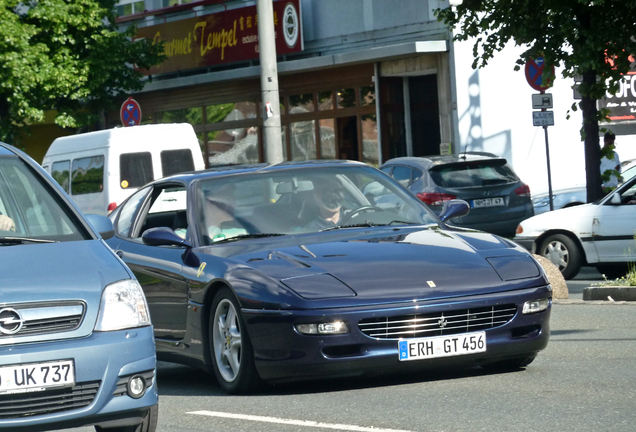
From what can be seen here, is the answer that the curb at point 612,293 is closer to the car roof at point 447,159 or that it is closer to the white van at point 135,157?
the car roof at point 447,159

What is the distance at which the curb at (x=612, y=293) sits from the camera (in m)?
14.2

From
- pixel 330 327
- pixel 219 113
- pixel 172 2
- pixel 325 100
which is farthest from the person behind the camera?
pixel 172 2

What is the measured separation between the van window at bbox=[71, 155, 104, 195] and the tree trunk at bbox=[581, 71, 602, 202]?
7987 millimetres

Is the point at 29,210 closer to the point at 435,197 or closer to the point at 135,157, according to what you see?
the point at 435,197

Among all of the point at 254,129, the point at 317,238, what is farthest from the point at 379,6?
the point at 317,238

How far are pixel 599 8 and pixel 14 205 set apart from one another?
1308cm

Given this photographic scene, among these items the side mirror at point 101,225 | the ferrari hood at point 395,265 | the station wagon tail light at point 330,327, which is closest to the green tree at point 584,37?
the ferrari hood at point 395,265

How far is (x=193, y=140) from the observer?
23234 millimetres

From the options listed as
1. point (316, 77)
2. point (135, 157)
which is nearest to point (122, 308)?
point (135, 157)

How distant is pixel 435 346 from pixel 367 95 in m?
23.9

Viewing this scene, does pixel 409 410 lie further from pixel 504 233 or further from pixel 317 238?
pixel 504 233

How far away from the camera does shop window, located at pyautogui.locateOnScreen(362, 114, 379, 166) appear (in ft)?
105

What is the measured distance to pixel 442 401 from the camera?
311 inches

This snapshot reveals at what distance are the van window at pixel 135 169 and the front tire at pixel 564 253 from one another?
24.5ft
